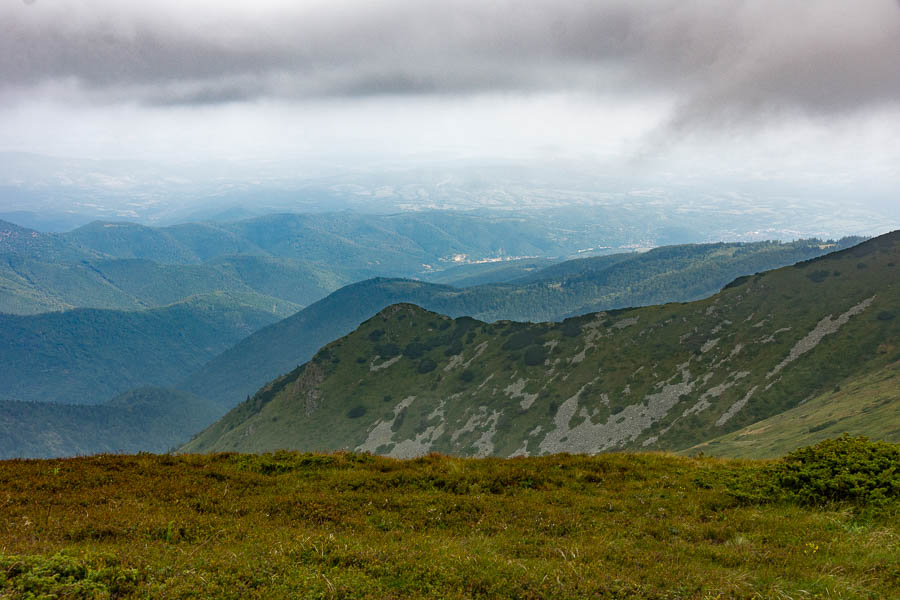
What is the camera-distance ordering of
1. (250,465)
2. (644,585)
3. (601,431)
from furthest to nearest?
(601,431) < (250,465) < (644,585)

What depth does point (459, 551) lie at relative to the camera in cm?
1382

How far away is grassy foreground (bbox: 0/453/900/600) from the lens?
11.8m

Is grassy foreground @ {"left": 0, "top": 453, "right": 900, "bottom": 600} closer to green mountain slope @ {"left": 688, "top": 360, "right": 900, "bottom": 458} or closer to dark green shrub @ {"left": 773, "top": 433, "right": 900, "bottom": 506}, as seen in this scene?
dark green shrub @ {"left": 773, "top": 433, "right": 900, "bottom": 506}

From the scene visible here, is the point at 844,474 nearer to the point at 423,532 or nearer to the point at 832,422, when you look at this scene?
the point at 423,532

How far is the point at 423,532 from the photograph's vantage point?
16.0m

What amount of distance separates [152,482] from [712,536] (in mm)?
19624

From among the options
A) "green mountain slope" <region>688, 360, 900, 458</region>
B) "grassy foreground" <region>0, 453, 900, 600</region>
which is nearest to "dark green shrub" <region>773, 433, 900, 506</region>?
"grassy foreground" <region>0, 453, 900, 600</region>

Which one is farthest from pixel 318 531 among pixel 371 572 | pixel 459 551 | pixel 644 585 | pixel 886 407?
pixel 886 407

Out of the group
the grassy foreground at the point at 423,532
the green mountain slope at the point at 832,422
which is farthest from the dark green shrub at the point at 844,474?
the green mountain slope at the point at 832,422

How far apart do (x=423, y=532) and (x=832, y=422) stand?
11398 cm

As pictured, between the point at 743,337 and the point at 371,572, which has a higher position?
the point at 371,572

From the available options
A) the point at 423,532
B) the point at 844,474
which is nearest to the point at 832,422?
the point at 844,474

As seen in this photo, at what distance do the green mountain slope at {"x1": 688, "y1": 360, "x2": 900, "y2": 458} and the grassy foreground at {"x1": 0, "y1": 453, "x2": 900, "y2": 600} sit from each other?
7724cm

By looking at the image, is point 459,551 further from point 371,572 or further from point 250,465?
point 250,465
